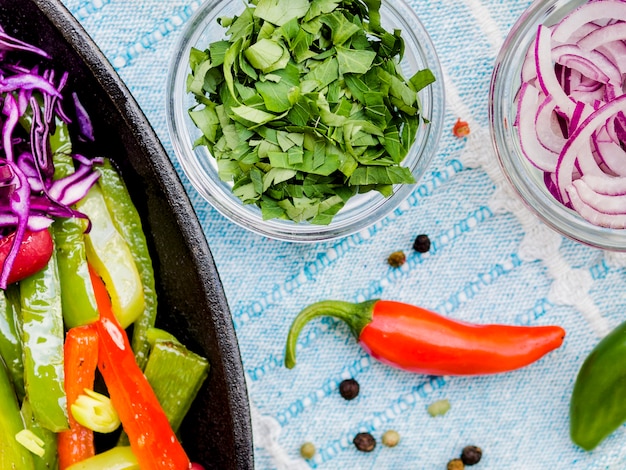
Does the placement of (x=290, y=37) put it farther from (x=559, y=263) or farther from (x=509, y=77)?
(x=559, y=263)

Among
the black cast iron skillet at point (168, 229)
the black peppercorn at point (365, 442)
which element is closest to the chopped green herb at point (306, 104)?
the black cast iron skillet at point (168, 229)

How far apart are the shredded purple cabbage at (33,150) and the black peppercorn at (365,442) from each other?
896 mm

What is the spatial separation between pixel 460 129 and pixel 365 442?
82cm

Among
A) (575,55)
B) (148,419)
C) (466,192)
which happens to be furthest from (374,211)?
(148,419)

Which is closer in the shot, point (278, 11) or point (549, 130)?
point (278, 11)

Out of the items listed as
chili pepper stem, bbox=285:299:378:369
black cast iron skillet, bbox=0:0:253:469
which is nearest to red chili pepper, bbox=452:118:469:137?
chili pepper stem, bbox=285:299:378:369

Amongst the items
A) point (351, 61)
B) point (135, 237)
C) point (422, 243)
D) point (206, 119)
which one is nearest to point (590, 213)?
point (422, 243)

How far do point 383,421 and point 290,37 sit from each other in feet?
3.28

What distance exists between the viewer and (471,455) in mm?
1952

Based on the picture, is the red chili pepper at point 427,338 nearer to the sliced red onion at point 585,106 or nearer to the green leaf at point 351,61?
the sliced red onion at point 585,106

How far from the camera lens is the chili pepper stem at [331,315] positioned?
6.15 feet

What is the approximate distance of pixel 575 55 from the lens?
5.33ft

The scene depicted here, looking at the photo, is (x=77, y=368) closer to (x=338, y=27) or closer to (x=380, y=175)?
(x=380, y=175)

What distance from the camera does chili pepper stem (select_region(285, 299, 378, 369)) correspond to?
→ 6.15 feet
